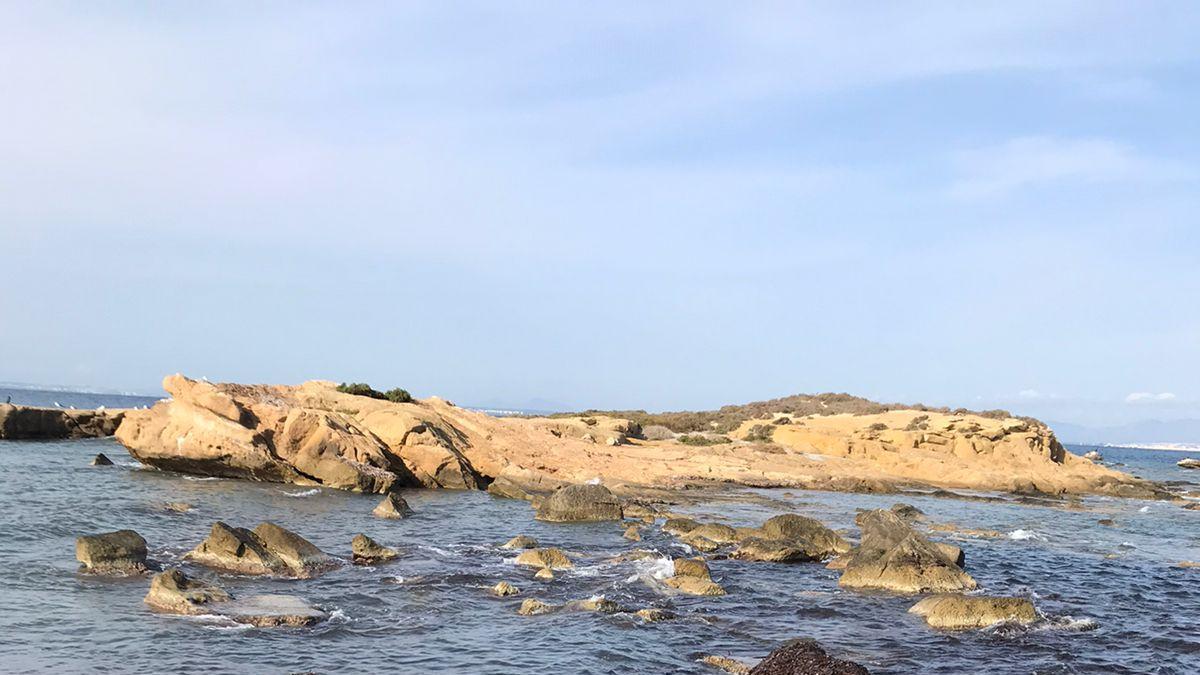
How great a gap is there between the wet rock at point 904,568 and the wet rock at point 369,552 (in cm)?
1251

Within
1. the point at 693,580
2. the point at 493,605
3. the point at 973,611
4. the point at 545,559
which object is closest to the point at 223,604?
the point at 493,605

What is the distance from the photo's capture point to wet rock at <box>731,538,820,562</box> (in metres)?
28.0

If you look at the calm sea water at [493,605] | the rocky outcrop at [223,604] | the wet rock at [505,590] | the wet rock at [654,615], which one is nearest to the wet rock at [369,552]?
the calm sea water at [493,605]

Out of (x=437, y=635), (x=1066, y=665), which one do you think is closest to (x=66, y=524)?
(x=437, y=635)

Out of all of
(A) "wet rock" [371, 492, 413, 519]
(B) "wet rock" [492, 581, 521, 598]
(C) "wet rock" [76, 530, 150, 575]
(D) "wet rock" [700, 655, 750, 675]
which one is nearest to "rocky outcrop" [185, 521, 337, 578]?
(C) "wet rock" [76, 530, 150, 575]

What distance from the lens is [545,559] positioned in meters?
25.6

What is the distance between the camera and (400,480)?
44375 millimetres

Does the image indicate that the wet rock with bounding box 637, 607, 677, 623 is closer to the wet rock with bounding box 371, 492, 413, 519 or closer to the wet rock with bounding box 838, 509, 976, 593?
the wet rock with bounding box 838, 509, 976, 593

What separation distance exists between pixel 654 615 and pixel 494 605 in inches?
147

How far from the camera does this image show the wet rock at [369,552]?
24.9m

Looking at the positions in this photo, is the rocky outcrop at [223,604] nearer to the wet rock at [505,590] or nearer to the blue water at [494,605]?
the blue water at [494,605]

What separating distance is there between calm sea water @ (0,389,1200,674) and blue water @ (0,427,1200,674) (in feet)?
0.22

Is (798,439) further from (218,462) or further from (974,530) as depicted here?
(218,462)

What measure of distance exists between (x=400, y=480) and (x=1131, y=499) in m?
48.9
